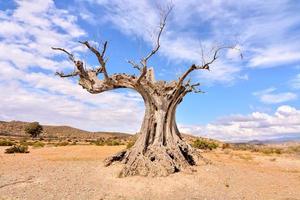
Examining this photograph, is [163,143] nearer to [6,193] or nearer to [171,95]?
[171,95]

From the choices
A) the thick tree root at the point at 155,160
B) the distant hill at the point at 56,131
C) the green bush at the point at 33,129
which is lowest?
the thick tree root at the point at 155,160

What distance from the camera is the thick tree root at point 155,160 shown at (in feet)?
51.6

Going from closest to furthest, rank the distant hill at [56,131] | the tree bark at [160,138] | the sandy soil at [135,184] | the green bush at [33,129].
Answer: the sandy soil at [135,184] < the tree bark at [160,138] < the green bush at [33,129] < the distant hill at [56,131]

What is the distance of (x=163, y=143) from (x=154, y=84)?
280cm

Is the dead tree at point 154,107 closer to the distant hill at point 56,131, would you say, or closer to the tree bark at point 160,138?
the tree bark at point 160,138

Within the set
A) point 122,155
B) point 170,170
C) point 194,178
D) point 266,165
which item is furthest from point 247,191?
point 266,165

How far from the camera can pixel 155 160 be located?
16547 millimetres

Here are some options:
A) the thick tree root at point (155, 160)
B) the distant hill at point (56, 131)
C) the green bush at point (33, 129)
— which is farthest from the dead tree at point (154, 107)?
the distant hill at point (56, 131)

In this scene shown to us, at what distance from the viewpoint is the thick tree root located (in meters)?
15.7

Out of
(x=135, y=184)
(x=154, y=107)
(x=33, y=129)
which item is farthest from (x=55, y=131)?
(x=135, y=184)

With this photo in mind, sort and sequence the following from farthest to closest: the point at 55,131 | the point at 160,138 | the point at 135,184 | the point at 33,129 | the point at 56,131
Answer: the point at 56,131 → the point at 55,131 → the point at 33,129 → the point at 160,138 → the point at 135,184

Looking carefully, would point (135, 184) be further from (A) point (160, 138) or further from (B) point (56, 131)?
Result: (B) point (56, 131)

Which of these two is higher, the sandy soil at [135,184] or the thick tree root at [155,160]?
the thick tree root at [155,160]

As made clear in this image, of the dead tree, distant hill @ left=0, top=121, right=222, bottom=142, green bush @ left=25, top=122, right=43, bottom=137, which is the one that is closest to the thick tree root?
the dead tree
